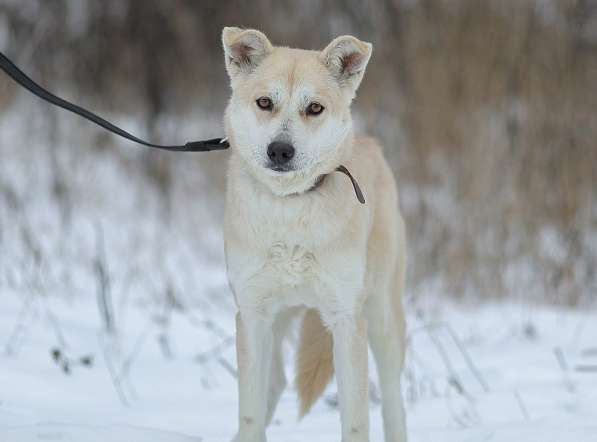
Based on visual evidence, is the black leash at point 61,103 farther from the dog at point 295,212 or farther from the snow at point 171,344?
the snow at point 171,344

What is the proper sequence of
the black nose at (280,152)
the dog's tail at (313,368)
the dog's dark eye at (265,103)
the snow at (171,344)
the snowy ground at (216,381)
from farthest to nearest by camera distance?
the snow at (171,344) < the dog's tail at (313,368) < the snowy ground at (216,381) < the dog's dark eye at (265,103) < the black nose at (280,152)

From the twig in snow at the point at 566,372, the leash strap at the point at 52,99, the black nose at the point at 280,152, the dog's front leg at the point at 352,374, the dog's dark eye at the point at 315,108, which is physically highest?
the leash strap at the point at 52,99

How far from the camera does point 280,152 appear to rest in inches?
122

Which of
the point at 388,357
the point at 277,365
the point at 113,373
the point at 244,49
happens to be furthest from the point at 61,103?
the point at 113,373

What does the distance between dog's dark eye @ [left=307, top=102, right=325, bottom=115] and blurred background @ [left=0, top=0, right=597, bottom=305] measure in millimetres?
3574

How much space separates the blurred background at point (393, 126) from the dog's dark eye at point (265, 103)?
3463 millimetres

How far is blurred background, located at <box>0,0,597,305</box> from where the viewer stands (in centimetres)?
713

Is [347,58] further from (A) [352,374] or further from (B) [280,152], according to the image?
(A) [352,374]

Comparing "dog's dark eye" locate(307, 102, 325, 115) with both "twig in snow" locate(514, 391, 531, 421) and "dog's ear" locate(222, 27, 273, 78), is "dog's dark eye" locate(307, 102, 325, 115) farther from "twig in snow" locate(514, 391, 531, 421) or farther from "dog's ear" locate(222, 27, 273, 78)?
"twig in snow" locate(514, 391, 531, 421)

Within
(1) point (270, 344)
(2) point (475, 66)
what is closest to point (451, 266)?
(2) point (475, 66)

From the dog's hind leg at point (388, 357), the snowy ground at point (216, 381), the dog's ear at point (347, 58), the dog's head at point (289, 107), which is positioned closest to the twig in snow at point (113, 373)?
the snowy ground at point (216, 381)

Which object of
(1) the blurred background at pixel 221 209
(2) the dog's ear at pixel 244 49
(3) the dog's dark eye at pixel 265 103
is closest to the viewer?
(3) the dog's dark eye at pixel 265 103

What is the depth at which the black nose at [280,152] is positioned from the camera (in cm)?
310

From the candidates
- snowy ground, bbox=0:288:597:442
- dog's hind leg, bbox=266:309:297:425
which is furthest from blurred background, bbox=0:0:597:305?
dog's hind leg, bbox=266:309:297:425
